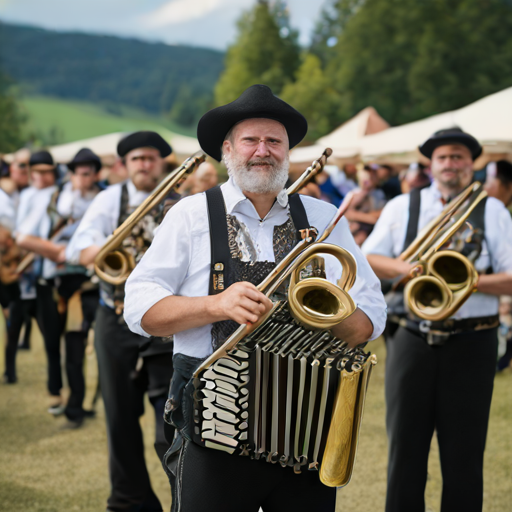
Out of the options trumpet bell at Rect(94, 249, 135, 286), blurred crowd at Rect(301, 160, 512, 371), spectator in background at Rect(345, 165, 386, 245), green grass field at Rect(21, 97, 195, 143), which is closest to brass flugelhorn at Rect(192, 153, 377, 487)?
trumpet bell at Rect(94, 249, 135, 286)

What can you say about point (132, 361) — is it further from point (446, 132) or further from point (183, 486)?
point (446, 132)

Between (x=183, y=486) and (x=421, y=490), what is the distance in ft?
6.15

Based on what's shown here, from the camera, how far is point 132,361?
14.0 ft

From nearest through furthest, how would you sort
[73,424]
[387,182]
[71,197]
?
[73,424] → [71,197] → [387,182]

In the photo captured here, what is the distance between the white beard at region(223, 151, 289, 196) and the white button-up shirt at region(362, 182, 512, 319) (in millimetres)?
1617

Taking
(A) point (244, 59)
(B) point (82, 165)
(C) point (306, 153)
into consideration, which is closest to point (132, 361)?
(B) point (82, 165)

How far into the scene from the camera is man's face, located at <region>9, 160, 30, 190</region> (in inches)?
401

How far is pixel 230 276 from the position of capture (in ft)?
8.12

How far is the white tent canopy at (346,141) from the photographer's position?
14.0 meters

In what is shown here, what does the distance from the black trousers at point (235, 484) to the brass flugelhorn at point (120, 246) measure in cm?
197

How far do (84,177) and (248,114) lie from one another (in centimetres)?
430

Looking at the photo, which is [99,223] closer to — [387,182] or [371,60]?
[387,182]

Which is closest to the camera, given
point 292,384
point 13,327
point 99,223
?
point 292,384

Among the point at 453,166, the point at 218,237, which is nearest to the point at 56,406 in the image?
the point at 453,166
